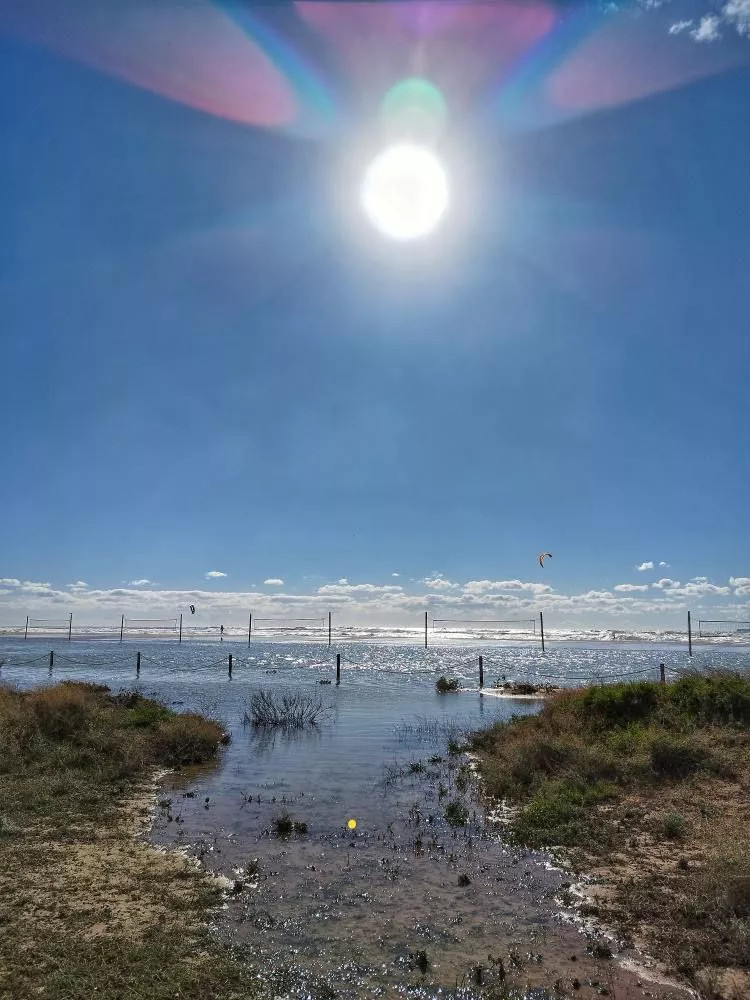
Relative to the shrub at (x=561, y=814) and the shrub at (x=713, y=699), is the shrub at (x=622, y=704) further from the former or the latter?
the shrub at (x=561, y=814)

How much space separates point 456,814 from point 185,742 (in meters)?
7.88

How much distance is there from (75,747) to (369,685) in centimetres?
2555

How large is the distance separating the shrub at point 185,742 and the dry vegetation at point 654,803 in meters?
6.84

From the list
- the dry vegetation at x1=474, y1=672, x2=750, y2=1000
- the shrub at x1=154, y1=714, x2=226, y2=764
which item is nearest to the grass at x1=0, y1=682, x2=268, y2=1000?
the shrub at x1=154, y1=714, x2=226, y2=764

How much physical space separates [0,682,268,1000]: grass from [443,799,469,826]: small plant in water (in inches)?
175

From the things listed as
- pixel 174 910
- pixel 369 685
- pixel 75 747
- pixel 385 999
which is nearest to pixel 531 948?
pixel 385 999

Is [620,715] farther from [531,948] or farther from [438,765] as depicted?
[531,948]

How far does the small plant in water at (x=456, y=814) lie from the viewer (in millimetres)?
11297

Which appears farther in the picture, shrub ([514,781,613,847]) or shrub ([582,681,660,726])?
shrub ([582,681,660,726])

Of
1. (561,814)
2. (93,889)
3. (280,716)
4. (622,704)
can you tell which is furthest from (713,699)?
(93,889)

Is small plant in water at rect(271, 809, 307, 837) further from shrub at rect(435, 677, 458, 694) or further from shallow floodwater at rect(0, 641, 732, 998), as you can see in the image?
shrub at rect(435, 677, 458, 694)

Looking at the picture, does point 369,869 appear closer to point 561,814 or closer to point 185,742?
point 561,814

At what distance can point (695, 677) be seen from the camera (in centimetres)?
2005

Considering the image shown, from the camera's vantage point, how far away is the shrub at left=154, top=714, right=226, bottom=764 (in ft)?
53.3
